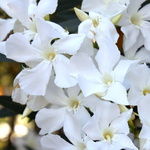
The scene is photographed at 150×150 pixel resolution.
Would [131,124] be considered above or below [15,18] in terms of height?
below

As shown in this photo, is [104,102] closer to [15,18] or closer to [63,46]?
[63,46]

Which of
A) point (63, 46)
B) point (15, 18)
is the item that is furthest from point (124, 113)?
point (15, 18)

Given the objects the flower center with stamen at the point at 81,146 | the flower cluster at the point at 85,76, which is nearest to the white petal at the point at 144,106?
the flower cluster at the point at 85,76

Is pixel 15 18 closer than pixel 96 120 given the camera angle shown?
No

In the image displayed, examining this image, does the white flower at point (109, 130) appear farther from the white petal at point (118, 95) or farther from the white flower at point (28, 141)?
the white flower at point (28, 141)

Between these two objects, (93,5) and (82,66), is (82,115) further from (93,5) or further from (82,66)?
(93,5)

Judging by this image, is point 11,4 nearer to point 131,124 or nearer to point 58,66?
point 58,66
